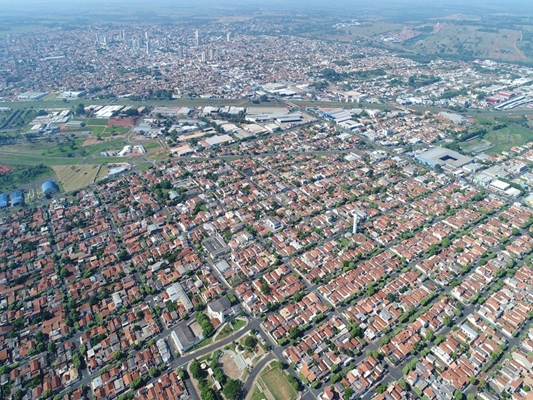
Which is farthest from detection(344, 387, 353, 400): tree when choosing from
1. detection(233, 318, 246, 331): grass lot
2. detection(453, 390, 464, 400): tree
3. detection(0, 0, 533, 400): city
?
detection(233, 318, 246, 331): grass lot

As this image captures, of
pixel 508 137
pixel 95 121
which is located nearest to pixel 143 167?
pixel 95 121

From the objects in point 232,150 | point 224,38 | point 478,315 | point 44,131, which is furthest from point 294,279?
point 224,38

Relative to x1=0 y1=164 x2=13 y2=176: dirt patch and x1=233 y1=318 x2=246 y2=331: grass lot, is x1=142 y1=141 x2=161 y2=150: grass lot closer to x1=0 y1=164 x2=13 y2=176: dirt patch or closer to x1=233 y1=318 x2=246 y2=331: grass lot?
x1=0 y1=164 x2=13 y2=176: dirt patch

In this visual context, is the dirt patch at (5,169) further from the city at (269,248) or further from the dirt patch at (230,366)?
the dirt patch at (230,366)

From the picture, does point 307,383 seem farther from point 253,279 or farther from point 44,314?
point 44,314

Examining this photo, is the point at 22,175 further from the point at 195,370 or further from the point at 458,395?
the point at 458,395

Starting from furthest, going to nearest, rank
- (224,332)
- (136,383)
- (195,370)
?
(224,332), (195,370), (136,383)
